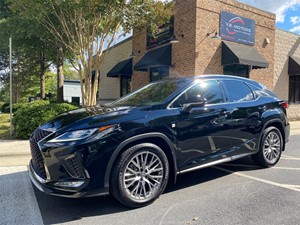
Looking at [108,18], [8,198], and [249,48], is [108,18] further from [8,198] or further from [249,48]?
[249,48]

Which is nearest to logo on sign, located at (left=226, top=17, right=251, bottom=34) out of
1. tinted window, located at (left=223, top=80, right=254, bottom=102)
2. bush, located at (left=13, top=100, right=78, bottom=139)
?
tinted window, located at (left=223, top=80, right=254, bottom=102)

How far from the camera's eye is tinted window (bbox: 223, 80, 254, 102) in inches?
189

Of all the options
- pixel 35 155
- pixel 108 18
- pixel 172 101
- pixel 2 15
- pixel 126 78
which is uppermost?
pixel 2 15

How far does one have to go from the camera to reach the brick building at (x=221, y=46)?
12477mm

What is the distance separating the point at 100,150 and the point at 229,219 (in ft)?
5.75

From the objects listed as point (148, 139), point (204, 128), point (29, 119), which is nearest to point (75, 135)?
point (148, 139)

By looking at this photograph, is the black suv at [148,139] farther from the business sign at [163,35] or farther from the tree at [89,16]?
the business sign at [163,35]

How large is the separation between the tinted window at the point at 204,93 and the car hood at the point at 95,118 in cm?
68

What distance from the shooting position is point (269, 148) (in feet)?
17.4

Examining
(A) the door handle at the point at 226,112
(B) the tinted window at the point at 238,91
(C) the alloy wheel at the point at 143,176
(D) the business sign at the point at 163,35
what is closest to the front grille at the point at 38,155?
(C) the alloy wheel at the point at 143,176

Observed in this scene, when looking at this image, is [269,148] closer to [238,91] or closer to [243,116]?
[243,116]

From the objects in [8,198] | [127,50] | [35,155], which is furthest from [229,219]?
[127,50]

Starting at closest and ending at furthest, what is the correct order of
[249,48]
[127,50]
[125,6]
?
1. [125,6]
2. [249,48]
3. [127,50]

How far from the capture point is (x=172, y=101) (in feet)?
13.0
